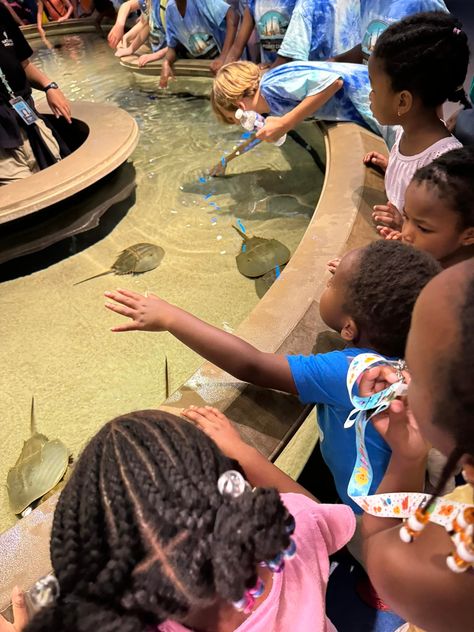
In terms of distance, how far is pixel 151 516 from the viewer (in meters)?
0.69

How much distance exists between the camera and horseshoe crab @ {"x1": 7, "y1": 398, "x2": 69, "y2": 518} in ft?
5.73

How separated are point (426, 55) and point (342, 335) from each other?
4.28ft

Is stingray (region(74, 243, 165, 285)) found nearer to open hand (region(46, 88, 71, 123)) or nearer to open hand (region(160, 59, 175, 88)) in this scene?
open hand (region(46, 88, 71, 123))

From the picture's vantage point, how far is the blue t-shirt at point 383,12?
102 inches

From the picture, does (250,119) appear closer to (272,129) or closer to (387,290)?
(272,129)

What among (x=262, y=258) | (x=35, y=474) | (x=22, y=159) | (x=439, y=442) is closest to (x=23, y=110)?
(x=22, y=159)

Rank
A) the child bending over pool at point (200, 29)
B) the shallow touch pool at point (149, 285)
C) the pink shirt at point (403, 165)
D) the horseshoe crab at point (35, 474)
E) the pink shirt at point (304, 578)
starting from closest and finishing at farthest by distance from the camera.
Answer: the pink shirt at point (304, 578)
the horseshoe crab at point (35, 474)
the pink shirt at point (403, 165)
the shallow touch pool at point (149, 285)
the child bending over pool at point (200, 29)

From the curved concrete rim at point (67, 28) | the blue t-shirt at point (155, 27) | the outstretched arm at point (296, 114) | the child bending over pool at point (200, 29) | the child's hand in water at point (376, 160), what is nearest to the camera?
the child's hand in water at point (376, 160)

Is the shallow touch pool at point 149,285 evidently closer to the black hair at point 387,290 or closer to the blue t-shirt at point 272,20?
the blue t-shirt at point 272,20

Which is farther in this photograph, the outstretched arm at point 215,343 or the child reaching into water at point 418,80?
the child reaching into water at point 418,80

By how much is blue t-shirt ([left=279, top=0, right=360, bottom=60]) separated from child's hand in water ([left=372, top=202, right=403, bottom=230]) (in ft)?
6.02

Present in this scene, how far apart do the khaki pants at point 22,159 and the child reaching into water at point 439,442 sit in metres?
3.23

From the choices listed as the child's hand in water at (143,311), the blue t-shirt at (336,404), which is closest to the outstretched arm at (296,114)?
the child's hand in water at (143,311)

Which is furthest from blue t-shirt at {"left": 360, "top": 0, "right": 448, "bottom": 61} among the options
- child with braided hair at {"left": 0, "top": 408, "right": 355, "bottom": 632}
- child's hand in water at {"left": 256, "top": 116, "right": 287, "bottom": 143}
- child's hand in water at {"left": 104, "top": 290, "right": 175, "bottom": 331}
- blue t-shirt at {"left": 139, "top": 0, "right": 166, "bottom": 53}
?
blue t-shirt at {"left": 139, "top": 0, "right": 166, "bottom": 53}
